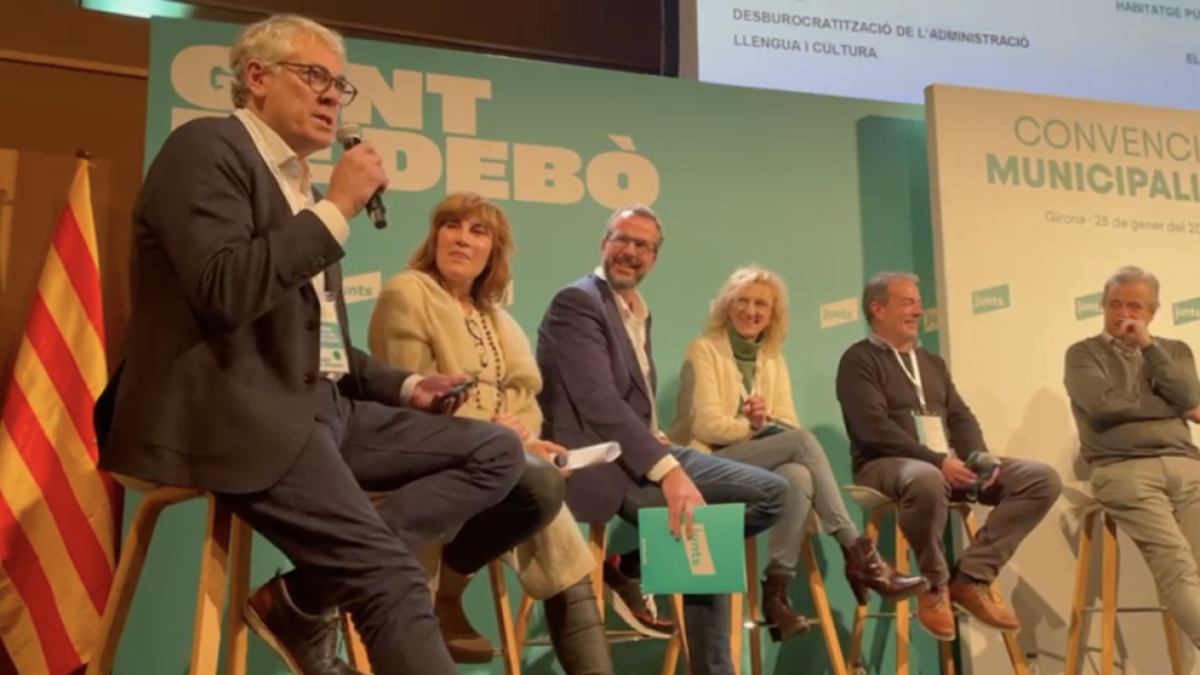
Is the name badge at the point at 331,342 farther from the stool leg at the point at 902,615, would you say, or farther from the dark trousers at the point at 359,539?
the stool leg at the point at 902,615

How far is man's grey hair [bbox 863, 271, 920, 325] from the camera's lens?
371 centimetres

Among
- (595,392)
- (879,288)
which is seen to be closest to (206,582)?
(595,392)

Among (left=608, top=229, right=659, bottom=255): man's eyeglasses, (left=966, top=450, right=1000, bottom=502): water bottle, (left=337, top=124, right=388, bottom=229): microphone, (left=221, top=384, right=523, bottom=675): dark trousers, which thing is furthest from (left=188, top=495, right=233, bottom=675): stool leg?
(left=966, top=450, right=1000, bottom=502): water bottle

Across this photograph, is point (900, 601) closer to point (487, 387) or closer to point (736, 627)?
point (736, 627)

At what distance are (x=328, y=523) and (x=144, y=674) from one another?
172 cm

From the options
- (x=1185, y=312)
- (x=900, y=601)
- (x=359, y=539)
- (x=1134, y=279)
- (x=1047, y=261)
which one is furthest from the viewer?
(x=1185, y=312)

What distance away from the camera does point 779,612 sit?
Result: 10.0 ft

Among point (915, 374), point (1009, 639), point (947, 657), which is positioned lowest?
point (947, 657)

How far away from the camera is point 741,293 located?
11.5 feet

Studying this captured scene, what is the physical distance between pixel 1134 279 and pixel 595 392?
1.95 meters

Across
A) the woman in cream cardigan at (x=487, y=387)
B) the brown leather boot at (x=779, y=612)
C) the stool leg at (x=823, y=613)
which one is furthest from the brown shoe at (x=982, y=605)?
the woman in cream cardigan at (x=487, y=387)

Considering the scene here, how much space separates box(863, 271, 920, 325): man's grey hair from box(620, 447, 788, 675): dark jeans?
978 mm

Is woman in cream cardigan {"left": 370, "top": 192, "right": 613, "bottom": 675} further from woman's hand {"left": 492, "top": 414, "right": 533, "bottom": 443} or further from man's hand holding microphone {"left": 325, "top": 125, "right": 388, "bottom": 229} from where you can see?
man's hand holding microphone {"left": 325, "top": 125, "right": 388, "bottom": 229}

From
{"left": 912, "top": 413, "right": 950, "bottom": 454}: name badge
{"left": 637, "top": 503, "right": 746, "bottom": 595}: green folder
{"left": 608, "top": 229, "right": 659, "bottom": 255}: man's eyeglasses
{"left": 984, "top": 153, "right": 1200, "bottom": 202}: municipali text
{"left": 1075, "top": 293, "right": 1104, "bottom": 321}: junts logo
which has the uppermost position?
{"left": 984, "top": 153, "right": 1200, "bottom": 202}: municipali text
